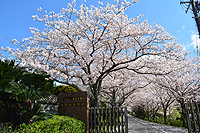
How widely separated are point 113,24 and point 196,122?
320 inches

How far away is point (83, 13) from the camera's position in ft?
28.4

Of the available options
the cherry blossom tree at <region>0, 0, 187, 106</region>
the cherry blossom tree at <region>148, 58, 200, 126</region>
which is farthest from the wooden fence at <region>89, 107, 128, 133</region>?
the cherry blossom tree at <region>148, 58, 200, 126</region>

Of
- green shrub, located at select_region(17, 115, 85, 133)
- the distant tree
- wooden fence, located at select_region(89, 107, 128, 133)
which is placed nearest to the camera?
green shrub, located at select_region(17, 115, 85, 133)

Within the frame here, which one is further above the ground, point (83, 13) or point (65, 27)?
point (83, 13)

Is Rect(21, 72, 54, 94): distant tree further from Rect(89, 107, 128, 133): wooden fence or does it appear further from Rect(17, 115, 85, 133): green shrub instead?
Rect(17, 115, 85, 133): green shrub

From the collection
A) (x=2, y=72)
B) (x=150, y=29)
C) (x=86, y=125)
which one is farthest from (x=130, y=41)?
(x=2, y=72)

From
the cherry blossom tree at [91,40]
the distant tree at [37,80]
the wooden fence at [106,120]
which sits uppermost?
the cherry blossom tree at [91,40]

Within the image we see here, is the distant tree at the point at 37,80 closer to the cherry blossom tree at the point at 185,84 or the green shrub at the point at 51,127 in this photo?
the green shrub at the point at 51,127

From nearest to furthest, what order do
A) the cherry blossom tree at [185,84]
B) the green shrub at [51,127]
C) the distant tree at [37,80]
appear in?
the green shrub at [51,127]
the distant tree at [37,80]
the cherry blossom tree at [185,84]

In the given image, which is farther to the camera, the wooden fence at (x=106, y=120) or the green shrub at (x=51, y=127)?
the wooden fence at (x=106, y=120)

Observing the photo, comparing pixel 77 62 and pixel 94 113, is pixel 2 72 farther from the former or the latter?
pixel 94 113

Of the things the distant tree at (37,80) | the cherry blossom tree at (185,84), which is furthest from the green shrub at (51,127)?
the cherry blossom tree at (185,84)

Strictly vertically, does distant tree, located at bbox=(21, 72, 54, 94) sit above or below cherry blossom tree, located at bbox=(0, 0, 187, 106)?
below

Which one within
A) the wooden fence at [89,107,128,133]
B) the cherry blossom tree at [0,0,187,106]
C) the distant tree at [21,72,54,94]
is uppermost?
the cherry blossom tree at [0,0,187,106]
